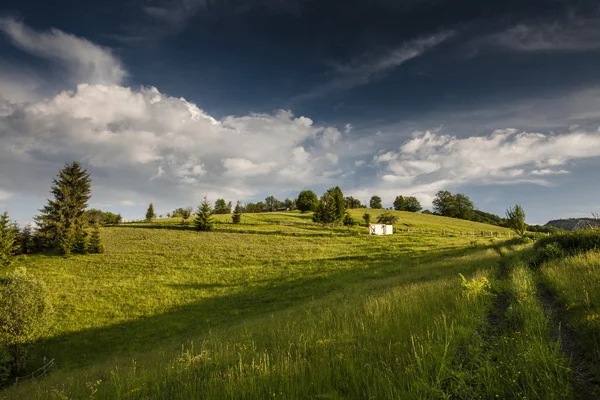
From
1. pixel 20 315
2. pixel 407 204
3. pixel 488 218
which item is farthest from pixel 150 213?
pixel 488 218

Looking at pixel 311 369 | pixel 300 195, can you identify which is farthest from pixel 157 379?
pixel 300 195

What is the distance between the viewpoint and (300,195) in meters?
133

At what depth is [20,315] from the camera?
21.4m

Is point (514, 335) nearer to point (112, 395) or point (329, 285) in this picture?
point (112, 395)

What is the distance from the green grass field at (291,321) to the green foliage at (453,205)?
104908mm

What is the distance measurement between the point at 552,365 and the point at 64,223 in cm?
7222

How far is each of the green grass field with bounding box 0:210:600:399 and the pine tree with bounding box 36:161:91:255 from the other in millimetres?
5395

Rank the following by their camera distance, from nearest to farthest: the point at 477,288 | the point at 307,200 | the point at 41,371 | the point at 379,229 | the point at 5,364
Result: the point at 477,288 → the point at 5,364 → the point at 41,371 → the point at 379,229 → the point at 307,200

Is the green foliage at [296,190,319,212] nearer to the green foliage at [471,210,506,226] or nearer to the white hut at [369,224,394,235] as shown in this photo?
the white hut at [369,224,394,235]

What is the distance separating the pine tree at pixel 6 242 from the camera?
45.0m

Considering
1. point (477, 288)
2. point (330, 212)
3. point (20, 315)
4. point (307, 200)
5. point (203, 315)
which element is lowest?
point (203, 315)

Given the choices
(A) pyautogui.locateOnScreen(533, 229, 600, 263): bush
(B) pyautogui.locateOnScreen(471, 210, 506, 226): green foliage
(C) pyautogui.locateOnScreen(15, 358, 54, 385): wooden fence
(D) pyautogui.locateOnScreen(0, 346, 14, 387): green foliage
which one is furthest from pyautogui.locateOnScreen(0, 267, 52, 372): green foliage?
(B) pyautogui.locateOnScreen(471, 210, 506, 226): green foliage

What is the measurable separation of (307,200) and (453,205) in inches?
3222

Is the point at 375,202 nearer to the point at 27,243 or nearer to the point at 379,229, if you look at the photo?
the point at 379,229
